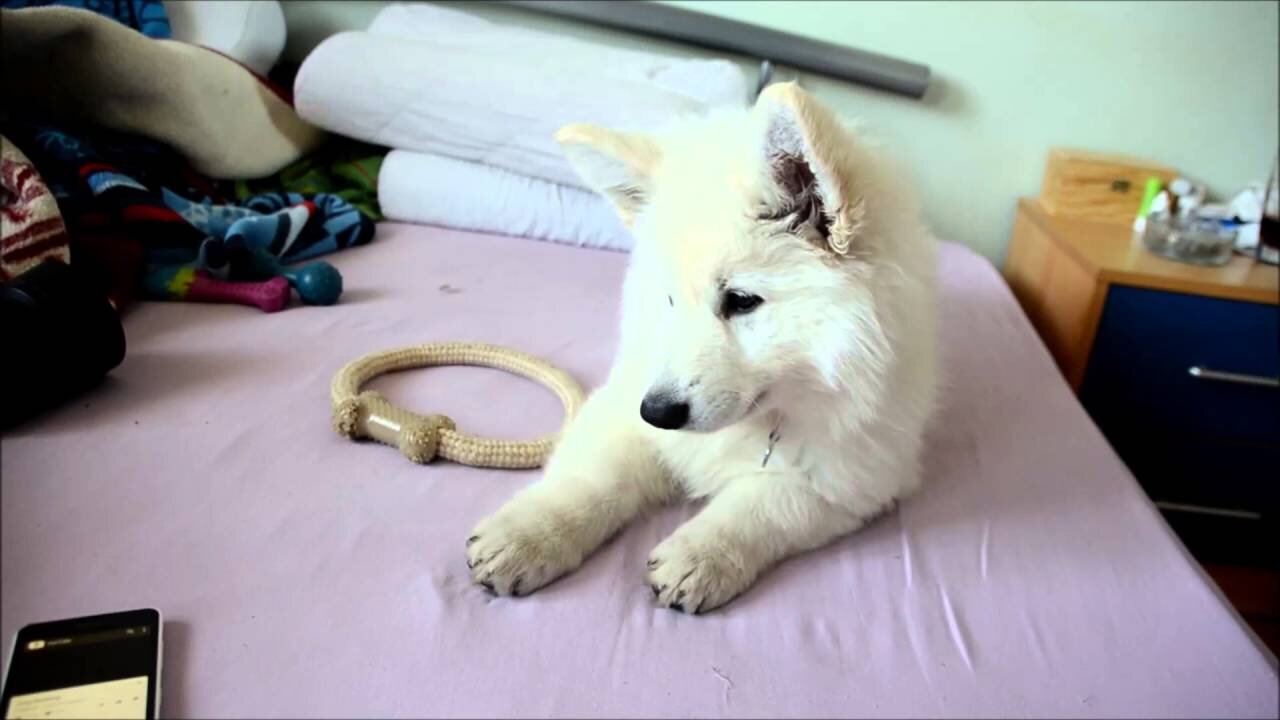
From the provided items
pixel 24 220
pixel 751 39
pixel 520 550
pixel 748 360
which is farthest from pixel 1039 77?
pixel 24 220

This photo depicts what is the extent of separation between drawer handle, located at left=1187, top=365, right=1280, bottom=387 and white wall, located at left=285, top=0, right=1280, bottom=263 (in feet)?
2.85

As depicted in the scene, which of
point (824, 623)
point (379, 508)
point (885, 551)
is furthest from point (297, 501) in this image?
point (885, 551)

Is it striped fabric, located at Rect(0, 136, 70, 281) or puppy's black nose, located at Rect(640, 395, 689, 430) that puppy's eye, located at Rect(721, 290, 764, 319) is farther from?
striped fabric, located at Rect(0, 136, 70, 281)

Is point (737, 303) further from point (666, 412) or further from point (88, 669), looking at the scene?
point (88, 669)

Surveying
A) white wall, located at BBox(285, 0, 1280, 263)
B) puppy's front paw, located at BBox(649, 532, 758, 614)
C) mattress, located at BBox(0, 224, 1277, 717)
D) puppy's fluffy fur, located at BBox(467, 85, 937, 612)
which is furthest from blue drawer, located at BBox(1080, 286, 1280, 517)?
puppy's front paw, located at BBox(649, 532, 758, 614)

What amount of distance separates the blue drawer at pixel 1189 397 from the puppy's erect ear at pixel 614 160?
1485 mm

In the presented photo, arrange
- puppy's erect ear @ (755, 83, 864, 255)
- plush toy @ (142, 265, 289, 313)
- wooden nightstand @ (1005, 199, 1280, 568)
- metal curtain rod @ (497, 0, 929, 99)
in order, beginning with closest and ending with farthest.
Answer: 1. puppy's erect ear @ (755, 83, 864, 255)
2. plush toy @ (142, 265, 289, 313)
3. wooden nightstand @ (1005, 199, 1280, 568)
4. metal curtain rod @ (497, 0, 929, 99)

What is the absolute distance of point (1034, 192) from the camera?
278cm

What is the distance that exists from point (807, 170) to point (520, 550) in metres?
0.60

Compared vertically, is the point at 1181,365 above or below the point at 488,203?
below

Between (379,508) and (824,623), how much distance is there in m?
0.60

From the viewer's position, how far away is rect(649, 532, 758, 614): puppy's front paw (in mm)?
1020

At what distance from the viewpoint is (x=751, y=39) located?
255cm

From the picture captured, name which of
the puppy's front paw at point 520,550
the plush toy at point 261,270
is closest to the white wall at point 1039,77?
the plush toy at point 261,270
